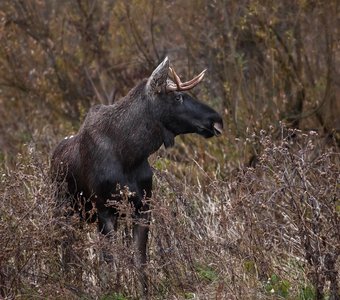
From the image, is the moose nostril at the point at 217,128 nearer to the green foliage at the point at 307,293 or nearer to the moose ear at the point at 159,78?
the moose ear at the point at 159,78

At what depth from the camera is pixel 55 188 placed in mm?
9539

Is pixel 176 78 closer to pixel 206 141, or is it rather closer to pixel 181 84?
pixel 181 84

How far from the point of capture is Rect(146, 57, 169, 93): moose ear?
974 centimetres

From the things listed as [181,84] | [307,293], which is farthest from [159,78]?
[307,293]

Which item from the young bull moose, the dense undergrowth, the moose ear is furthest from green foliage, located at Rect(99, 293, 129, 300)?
the moose ear

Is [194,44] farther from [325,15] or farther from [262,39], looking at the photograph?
[325,15]

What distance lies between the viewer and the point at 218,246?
920cm

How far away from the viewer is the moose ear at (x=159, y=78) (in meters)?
9.74

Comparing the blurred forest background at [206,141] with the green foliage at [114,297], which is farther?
the green foliage at [114,297]

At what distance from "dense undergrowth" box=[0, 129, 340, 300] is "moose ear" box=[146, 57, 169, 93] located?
3.73 feet

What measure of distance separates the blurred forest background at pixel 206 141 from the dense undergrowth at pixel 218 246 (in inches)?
0.6

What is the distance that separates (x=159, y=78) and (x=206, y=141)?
513 centimetres

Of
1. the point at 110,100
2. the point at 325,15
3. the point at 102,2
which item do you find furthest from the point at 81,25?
the point at 325,15

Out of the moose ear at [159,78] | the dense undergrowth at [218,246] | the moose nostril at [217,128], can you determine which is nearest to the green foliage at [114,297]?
the dense undergrowth at [218,246]
